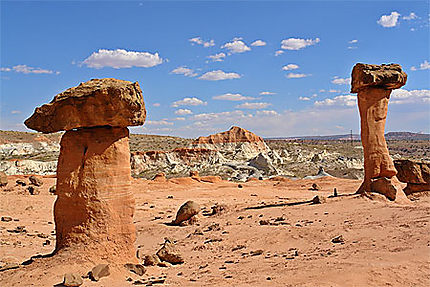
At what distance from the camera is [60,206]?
6953 millimetres

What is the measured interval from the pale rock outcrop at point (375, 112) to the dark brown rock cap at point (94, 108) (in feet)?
33.5

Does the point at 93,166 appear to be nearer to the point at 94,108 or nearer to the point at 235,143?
the point at 94,108

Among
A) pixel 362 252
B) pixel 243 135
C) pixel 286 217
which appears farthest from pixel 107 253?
pixel 243 135

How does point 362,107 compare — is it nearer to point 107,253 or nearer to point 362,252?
point 362,252

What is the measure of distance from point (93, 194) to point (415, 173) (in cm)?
1446

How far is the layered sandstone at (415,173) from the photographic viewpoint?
53.1 feet

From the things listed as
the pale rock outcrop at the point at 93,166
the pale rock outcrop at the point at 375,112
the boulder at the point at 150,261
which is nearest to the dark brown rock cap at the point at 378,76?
the pale rock outcrop at the point at 375,112

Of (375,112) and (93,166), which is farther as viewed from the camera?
(375,112)

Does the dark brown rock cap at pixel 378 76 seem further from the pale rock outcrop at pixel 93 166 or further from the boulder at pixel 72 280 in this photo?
the boulder at pixel 72 280

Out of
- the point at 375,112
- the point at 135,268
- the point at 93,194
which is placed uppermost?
the point at 375,112

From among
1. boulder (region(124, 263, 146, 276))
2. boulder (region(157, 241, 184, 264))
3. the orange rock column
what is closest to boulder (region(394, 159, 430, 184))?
boulder (region(157, 241, 184, 264))

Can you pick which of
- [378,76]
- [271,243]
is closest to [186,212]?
[271,243]

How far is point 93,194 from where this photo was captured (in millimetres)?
6730

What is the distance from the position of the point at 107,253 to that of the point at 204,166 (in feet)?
115
